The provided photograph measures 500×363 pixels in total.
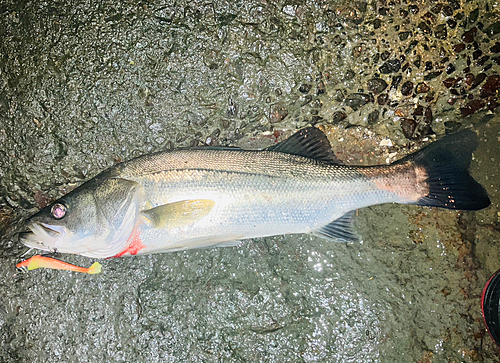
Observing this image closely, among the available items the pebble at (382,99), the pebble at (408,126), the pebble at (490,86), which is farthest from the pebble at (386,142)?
the pebble at (490,86)

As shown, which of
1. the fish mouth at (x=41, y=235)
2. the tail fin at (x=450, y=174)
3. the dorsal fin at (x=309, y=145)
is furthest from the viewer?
the dorsal fin at (x=309, y=145)

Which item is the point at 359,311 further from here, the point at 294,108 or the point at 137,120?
the point at 137,120

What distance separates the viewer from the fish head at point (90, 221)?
2498 millimetres

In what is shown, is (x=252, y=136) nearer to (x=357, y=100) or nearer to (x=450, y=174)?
(x=357, y=100)

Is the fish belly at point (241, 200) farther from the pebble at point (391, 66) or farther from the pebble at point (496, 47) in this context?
the pebble at point (496, 47)

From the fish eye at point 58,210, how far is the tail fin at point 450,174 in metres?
2.87

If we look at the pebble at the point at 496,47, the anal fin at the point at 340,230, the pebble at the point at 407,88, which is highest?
the pebble at the point at 496,47

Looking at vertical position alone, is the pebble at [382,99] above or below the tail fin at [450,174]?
above

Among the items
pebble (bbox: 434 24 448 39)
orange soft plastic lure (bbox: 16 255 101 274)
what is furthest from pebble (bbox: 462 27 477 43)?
orange soft plastic lure (bbox: 16 255 101 274)

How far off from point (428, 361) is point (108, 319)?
2.87 meters

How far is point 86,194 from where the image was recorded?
2561 mm

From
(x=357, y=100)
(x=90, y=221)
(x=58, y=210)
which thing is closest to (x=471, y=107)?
(x=357, y=100)

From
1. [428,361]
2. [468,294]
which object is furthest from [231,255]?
[468,294]

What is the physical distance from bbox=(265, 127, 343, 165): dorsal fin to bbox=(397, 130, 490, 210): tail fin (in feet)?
2.39
